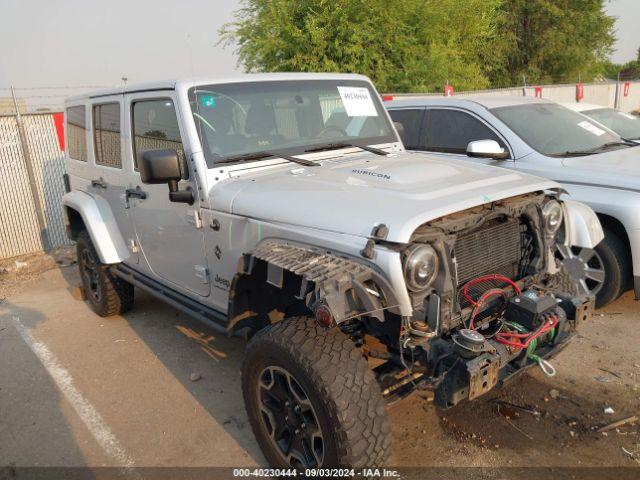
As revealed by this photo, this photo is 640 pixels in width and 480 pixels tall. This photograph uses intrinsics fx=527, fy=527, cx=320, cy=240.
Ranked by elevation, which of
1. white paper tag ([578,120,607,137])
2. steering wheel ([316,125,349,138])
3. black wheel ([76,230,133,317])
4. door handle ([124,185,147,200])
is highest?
steering wheel ([316,125,349,138])

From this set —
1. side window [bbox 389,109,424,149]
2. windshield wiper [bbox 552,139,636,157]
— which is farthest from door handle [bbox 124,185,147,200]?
windshield wiper [bbox 552,139,636,157]

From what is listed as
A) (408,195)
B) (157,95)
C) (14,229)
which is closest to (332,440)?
(408,195)

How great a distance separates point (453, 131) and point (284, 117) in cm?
273

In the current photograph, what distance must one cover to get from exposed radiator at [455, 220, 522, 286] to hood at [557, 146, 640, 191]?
1.94 m

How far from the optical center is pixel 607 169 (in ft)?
15.2

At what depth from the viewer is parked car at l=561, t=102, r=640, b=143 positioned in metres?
7.28

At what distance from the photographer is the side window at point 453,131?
560cm

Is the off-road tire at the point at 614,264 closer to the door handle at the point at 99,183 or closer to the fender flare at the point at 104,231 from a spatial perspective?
the fender flare at the point at 104,231

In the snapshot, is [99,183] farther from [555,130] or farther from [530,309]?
[555,130]

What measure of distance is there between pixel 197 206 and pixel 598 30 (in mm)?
35157

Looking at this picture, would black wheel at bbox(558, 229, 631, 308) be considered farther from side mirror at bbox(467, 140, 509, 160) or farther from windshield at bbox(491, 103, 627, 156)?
side mirror at bbox(467, 140, 509, 160)

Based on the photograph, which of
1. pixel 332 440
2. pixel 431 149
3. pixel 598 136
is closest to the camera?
pixel 332 440

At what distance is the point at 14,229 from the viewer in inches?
324

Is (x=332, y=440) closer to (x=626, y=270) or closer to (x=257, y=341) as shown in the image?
(x=257, y=341)
